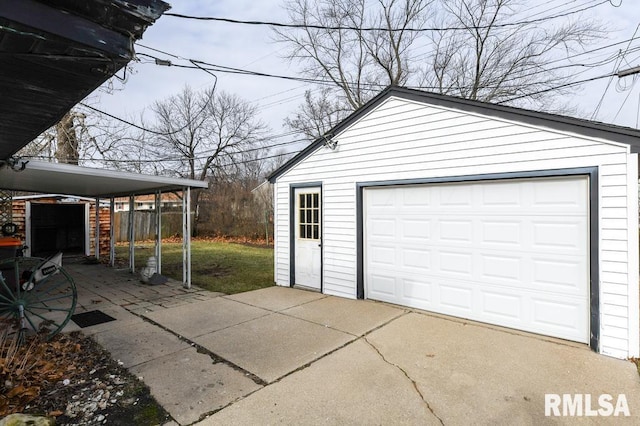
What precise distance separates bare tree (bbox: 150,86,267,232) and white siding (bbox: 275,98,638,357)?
1539 centimetres

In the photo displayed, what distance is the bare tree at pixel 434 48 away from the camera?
13724mm

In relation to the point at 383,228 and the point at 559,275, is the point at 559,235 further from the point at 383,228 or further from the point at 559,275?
the point at 383,228

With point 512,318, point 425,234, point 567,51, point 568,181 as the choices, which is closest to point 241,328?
point 425,234

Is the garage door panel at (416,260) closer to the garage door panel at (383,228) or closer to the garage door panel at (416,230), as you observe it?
the garage door panel at (416,230)

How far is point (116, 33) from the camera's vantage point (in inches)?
65.6

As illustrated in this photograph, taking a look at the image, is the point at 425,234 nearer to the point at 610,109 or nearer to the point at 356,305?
the point at 356,305

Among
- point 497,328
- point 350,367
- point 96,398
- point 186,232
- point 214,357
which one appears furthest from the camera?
point 186,232

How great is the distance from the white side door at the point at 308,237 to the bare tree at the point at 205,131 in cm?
1534

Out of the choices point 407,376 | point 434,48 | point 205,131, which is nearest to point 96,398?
point 407,376

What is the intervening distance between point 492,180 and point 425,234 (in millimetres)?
1251

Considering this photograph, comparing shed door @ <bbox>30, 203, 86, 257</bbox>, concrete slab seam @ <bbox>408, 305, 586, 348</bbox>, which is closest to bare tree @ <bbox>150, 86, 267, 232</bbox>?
shed door @ <bbox>30, 203, 86, 257</bbox>

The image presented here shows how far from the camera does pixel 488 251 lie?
4594 mm

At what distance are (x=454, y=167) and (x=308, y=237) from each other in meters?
3.20

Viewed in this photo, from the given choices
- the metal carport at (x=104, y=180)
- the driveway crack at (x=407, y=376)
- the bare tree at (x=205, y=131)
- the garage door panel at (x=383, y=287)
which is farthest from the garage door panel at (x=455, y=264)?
the bare tree at (x=205, y=131)
